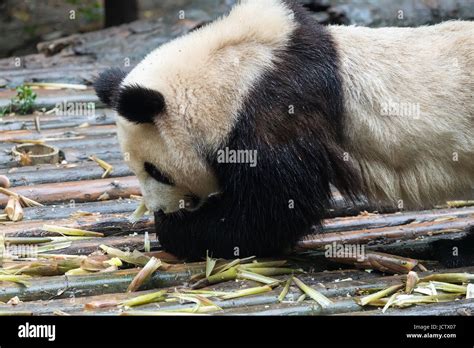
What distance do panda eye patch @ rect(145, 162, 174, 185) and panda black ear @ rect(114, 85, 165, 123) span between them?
36 cm

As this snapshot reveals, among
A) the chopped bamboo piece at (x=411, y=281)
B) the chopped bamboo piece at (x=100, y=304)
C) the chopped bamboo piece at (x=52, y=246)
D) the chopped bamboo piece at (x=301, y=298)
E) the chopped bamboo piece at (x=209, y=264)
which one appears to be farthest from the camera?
the chopped bamboo piece at (x=52, y=246)

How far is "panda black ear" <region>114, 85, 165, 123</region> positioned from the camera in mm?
5719

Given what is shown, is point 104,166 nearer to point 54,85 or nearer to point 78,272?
point 78,272

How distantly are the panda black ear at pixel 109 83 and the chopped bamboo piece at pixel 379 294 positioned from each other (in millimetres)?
2225

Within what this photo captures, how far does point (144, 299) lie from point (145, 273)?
1.31 ft

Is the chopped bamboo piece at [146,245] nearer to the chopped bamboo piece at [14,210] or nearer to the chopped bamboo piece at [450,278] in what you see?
the chopped bamboo piece at [14,210]

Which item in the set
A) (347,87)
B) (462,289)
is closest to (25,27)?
(347,87)

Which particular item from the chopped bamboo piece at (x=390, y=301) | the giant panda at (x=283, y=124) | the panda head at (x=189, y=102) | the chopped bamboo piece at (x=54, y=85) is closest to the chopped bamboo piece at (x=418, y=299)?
the chopped bamboo piece at (x=390, y=301)

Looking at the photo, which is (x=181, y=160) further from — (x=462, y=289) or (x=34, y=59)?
(x=34, y=59)

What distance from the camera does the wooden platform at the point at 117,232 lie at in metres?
5.39

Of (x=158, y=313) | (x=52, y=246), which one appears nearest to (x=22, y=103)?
(x=52, y=246)

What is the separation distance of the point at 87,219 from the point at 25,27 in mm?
9602

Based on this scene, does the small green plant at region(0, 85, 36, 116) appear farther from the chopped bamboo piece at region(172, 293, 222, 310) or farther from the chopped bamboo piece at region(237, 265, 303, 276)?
the chopped bamboo piece at region(172, 293, 222, 310)

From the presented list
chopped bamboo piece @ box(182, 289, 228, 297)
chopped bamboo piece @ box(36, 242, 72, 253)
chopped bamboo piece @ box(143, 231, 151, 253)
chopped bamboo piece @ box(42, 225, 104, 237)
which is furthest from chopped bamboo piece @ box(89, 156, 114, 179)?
chopped bamboo piece @ box(182, 289, 228, 297)
